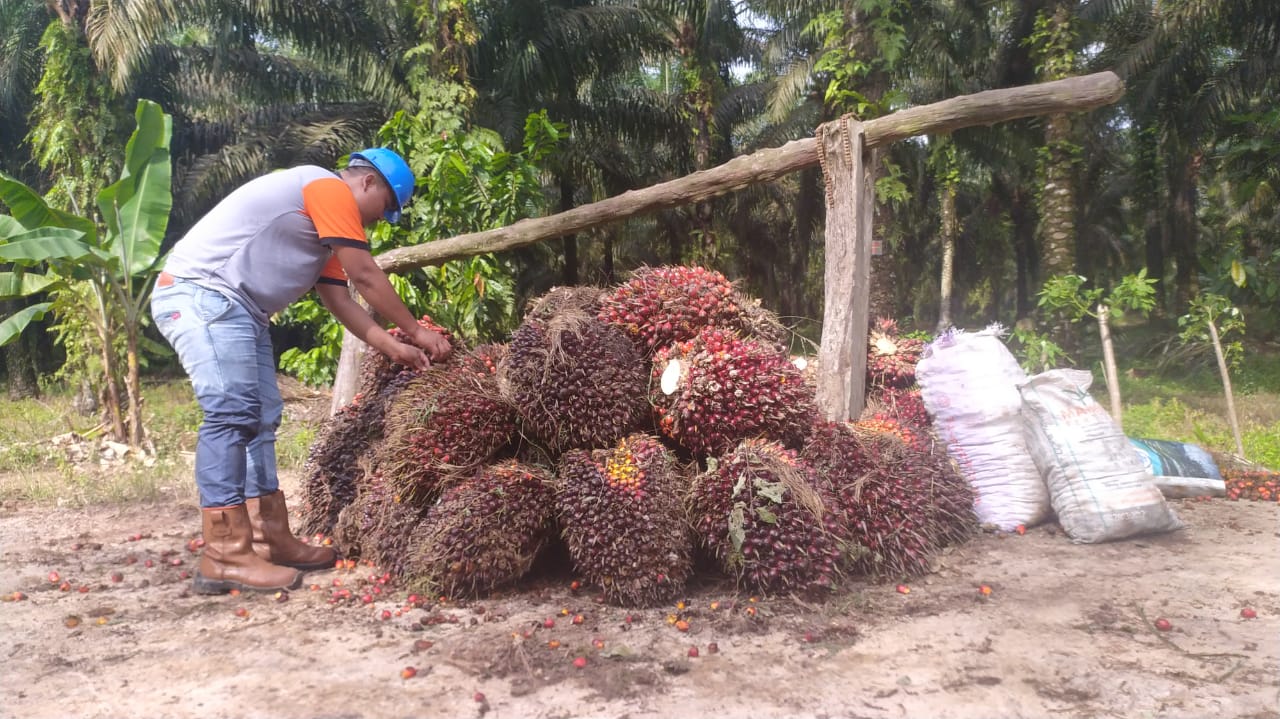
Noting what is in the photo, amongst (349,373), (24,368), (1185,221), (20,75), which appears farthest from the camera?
(1185,221)

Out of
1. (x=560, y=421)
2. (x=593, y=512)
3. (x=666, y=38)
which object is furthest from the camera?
(x=666, y=38)

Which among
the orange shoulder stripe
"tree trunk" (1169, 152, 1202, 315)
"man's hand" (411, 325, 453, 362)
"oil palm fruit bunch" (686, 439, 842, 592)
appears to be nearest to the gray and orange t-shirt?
the orange shoulder stripe

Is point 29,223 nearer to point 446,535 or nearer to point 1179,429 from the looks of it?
point 446,535

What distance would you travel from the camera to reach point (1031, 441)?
371 cm

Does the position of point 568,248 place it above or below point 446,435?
above

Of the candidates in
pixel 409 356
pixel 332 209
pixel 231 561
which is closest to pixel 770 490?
pixel 409 356

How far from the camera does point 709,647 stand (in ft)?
8.25

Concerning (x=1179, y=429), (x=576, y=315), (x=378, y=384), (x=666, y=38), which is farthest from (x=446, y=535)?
(x=666, y=38)

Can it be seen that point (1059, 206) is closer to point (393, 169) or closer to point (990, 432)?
point (990, 432)

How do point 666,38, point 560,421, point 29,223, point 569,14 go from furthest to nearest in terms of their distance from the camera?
point 666,38 → point 569,14 → point 29,223 → point 560,421

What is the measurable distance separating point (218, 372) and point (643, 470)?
1687mm

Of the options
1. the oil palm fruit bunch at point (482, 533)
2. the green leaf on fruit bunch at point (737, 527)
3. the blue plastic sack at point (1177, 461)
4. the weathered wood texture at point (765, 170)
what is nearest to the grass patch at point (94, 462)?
the weathered wood texture at point (765, 170)

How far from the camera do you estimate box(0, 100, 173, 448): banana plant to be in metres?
5.69

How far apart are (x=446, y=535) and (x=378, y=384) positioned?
1297 mm
